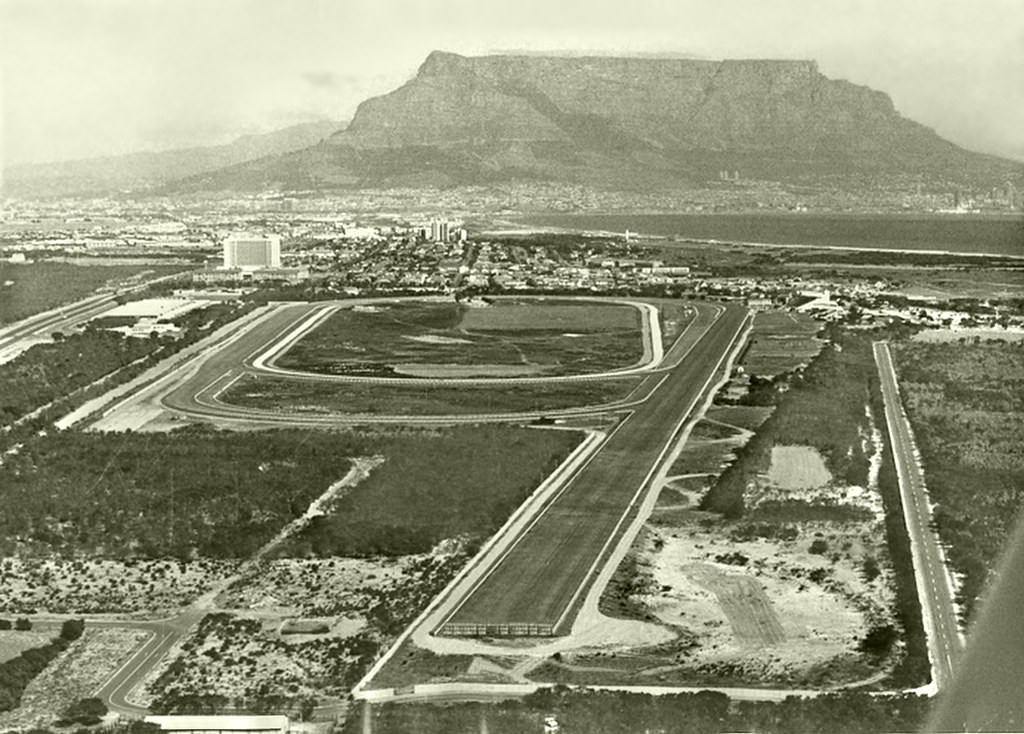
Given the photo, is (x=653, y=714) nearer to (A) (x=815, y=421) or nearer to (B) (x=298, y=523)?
(B) (x=298, y=523)

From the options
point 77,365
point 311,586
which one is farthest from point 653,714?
point 77,365

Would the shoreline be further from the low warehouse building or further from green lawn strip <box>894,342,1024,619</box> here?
the low warehouse building

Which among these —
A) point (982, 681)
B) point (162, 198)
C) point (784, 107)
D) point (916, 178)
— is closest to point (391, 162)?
point (162, 198)

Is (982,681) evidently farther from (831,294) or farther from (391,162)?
(391,162)

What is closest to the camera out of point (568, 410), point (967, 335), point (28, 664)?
point (28, 664)

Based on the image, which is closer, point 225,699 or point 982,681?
point 982,681

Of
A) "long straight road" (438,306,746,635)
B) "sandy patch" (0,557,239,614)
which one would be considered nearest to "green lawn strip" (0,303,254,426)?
"sandy patch" (0,557,239,614)
